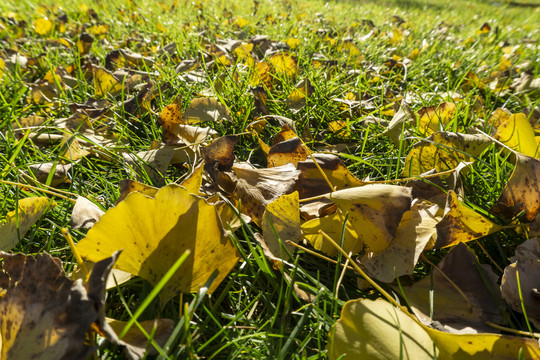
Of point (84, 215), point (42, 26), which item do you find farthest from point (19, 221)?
point (42, 26)

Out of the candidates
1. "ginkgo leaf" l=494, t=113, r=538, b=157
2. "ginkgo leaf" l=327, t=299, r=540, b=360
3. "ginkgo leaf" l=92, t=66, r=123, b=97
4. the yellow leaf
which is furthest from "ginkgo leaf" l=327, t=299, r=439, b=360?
the yellow leaf

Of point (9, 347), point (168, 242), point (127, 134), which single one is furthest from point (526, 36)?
point (9, 347)

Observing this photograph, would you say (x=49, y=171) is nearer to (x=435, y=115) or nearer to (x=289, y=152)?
(x=289, y=152)

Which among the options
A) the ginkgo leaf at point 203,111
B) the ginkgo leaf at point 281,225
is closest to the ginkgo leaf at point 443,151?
the ginkgo leaf at point 281,225

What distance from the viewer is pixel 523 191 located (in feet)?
2.41

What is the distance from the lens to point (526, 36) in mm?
3578

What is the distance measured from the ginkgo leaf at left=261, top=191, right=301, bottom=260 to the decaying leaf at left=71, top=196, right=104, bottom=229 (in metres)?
0.36

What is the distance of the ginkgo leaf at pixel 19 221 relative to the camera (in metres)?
0.74

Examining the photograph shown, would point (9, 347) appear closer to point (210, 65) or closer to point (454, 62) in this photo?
point (210, 65)

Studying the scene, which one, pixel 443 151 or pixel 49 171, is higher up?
pixel 443 151

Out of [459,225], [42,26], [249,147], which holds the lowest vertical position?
[249,147]

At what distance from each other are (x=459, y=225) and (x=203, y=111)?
2.76 ft

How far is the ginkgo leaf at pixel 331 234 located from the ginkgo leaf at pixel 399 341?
19 cm

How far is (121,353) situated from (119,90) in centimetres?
118
